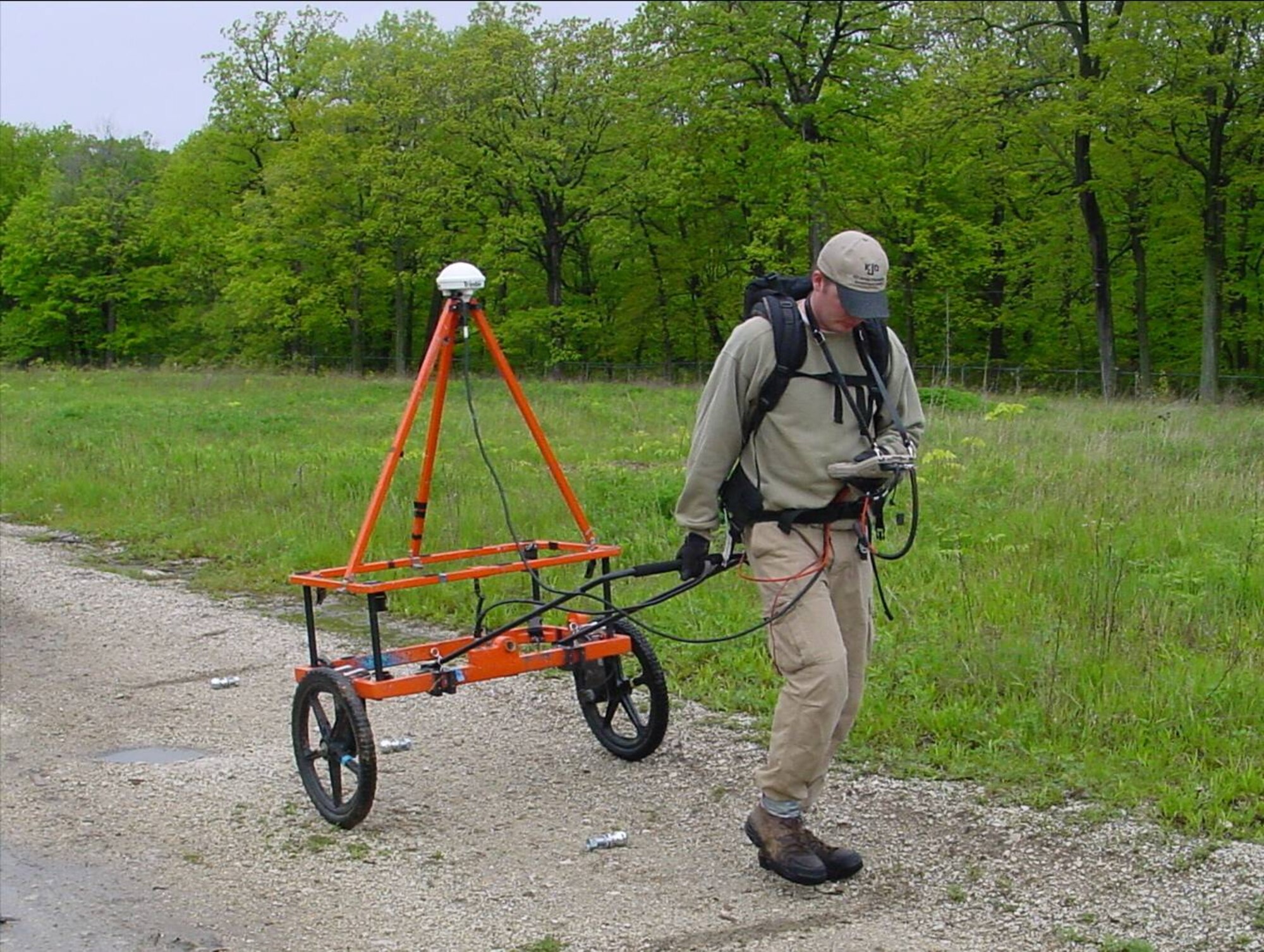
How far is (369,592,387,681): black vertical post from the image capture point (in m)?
5.51

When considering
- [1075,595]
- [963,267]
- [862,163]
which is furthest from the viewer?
[963,267]

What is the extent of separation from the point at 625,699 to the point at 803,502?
1.95 m

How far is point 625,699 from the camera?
632cm

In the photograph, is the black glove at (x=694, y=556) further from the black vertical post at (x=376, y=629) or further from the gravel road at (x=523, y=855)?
the black vertical post at (x=376, y=629)

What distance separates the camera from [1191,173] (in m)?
34.9

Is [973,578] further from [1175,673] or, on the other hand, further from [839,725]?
[839,725]

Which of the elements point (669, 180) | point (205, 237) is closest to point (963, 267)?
point (669, 180)

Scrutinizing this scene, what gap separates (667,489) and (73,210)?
179 ft

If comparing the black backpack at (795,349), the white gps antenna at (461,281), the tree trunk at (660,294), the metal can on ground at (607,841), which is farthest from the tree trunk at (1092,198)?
the metal can on ground at (607,841)

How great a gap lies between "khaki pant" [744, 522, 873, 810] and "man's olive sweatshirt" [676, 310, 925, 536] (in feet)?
0.52

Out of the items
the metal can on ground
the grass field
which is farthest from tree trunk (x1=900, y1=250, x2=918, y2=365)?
the metal can on ground

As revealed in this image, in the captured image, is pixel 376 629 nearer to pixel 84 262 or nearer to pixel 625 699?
pixel 625 699

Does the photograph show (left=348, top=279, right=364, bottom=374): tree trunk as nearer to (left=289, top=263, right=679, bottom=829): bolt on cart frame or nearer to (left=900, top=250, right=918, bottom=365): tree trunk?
(left=900, top=250, right=918, bottom=365): tree trunk

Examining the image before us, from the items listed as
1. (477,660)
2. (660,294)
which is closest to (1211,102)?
(660,294)
